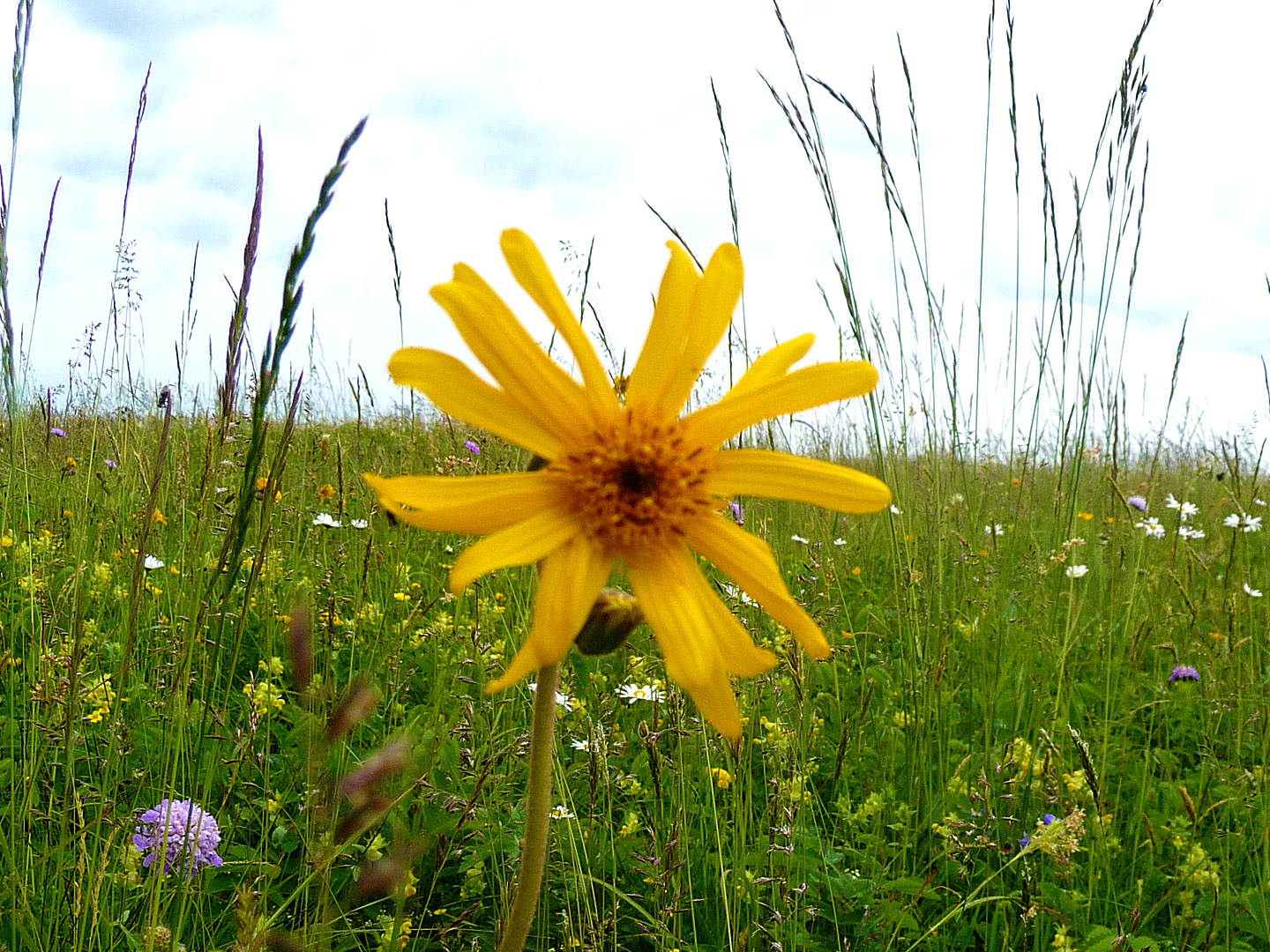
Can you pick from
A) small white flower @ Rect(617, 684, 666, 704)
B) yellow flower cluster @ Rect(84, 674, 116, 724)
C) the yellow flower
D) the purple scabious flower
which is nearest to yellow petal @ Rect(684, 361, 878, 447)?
the yellow flower

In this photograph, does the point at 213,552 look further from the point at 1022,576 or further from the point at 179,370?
the point at 1022,576

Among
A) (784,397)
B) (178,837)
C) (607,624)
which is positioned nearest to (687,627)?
(607,624)

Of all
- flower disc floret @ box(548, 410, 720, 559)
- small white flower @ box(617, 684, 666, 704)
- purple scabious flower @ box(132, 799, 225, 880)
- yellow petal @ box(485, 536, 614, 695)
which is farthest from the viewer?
small white flower @ box(617, 684, 666, 704)

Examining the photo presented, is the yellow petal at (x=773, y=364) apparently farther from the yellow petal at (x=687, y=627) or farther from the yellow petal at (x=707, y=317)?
the yellow petal at (x=687, y=627)

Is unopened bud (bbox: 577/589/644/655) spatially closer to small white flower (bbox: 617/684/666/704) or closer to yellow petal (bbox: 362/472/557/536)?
yellow petal (bbox: 362/472/557/536)

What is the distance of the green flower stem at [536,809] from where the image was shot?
2.80 feet

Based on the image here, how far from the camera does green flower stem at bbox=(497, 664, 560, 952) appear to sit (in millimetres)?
854

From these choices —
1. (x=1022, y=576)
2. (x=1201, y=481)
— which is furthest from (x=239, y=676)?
(x=1201, y=481)

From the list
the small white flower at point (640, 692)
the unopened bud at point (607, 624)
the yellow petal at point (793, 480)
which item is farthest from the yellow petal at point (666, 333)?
the small white flower at point (640, 692)

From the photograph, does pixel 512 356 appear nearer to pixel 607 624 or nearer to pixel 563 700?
pixel 607 624

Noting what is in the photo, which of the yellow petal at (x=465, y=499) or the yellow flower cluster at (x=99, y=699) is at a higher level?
the yellow petal at (x=465, y=499)

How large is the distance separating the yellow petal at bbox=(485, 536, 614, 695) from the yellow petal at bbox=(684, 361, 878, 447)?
21 centimetres

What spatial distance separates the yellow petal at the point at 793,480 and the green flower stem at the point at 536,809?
0.32 metres

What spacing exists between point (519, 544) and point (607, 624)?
121mm
